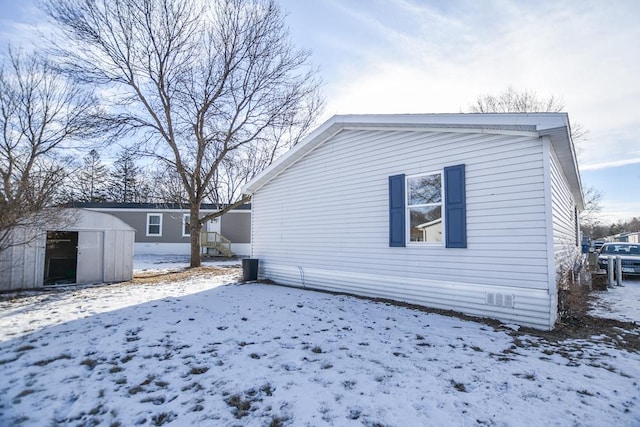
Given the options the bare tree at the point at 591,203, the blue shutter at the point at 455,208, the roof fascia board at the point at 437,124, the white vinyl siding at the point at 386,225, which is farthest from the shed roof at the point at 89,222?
the bare tree at the point at 591,203

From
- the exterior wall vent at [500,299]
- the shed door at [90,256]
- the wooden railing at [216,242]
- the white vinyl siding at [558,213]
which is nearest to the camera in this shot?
the exterior wall vent at [500,299]

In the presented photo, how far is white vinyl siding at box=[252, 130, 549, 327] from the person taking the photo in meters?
5.29

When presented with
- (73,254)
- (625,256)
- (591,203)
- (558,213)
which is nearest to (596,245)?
(591,203)

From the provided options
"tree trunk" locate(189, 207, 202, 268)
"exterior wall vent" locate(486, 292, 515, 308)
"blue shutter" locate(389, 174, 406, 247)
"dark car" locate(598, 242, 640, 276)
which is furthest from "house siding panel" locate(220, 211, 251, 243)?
"exterior wall vent" locate(486, 292, 515, 308)

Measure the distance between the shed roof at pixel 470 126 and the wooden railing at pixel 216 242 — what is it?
13733 millimetres

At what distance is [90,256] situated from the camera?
32.2 ft

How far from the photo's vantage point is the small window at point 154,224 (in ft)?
75.8

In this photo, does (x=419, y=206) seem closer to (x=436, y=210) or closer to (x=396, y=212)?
(x=436, y=210)

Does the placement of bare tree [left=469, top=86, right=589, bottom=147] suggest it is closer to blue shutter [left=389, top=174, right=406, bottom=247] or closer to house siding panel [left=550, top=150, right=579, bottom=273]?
house siding panel [left=550, top=150, right=579, bottom=273]

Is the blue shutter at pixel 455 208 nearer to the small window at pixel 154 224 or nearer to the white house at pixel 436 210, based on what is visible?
the white house at pixel 436 210

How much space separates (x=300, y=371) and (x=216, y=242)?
63.7ft

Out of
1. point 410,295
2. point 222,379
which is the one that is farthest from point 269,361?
point 410,295

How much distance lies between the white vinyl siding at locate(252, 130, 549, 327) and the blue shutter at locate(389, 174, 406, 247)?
17 cm

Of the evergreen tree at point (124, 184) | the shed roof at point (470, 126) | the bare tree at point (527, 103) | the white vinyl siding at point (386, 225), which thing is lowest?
the white vinyl siding at point (386, 225)
